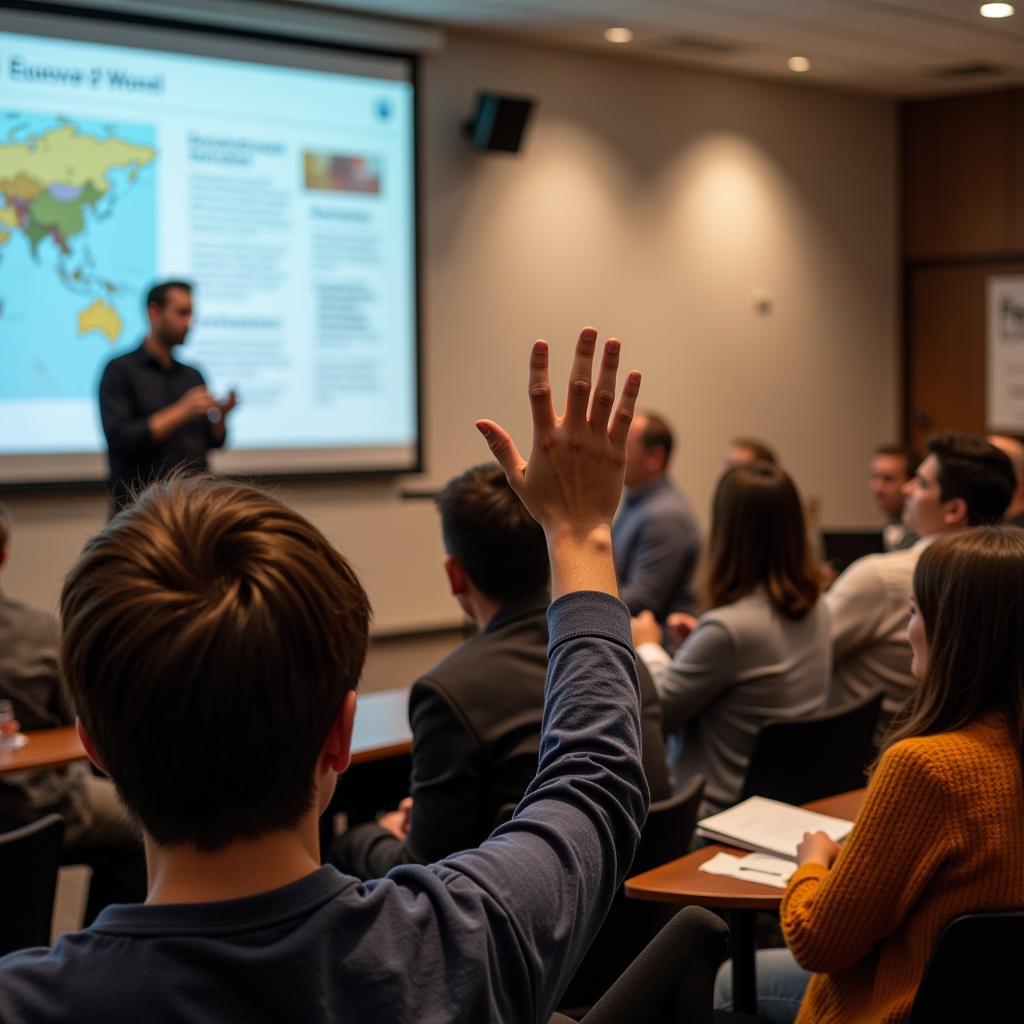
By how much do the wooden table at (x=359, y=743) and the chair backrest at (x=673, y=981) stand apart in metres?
1.37

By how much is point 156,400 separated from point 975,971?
13.5 feet

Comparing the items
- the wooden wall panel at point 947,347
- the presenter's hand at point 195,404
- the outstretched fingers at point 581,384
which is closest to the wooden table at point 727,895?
the outstretched fingers at point 581,384

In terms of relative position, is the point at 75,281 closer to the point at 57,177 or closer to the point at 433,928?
the point at 57,177

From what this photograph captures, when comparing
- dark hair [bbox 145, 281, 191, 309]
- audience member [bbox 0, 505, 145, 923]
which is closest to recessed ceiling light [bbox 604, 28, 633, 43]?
dark hair [bbox 145, 281, 191, 309]

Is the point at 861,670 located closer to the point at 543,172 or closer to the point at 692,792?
the point at 692,792

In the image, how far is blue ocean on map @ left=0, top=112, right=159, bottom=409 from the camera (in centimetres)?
503

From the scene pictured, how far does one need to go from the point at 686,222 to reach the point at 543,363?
6.61 metres

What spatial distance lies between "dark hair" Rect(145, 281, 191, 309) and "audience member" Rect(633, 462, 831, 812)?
2712 mm

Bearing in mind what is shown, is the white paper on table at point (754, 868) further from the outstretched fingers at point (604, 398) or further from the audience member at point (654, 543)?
the audience member at point (654, 543)

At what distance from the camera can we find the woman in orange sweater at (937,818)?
5.46ft

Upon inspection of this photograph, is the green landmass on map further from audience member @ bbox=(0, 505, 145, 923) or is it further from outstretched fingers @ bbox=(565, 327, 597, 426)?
outstretched fingers @ bbox=(565, 327, 597, 426)

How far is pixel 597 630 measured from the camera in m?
1.02

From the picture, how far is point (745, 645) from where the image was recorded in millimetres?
2998

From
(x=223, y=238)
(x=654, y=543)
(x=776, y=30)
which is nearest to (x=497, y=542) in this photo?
(x=654, y=543)
